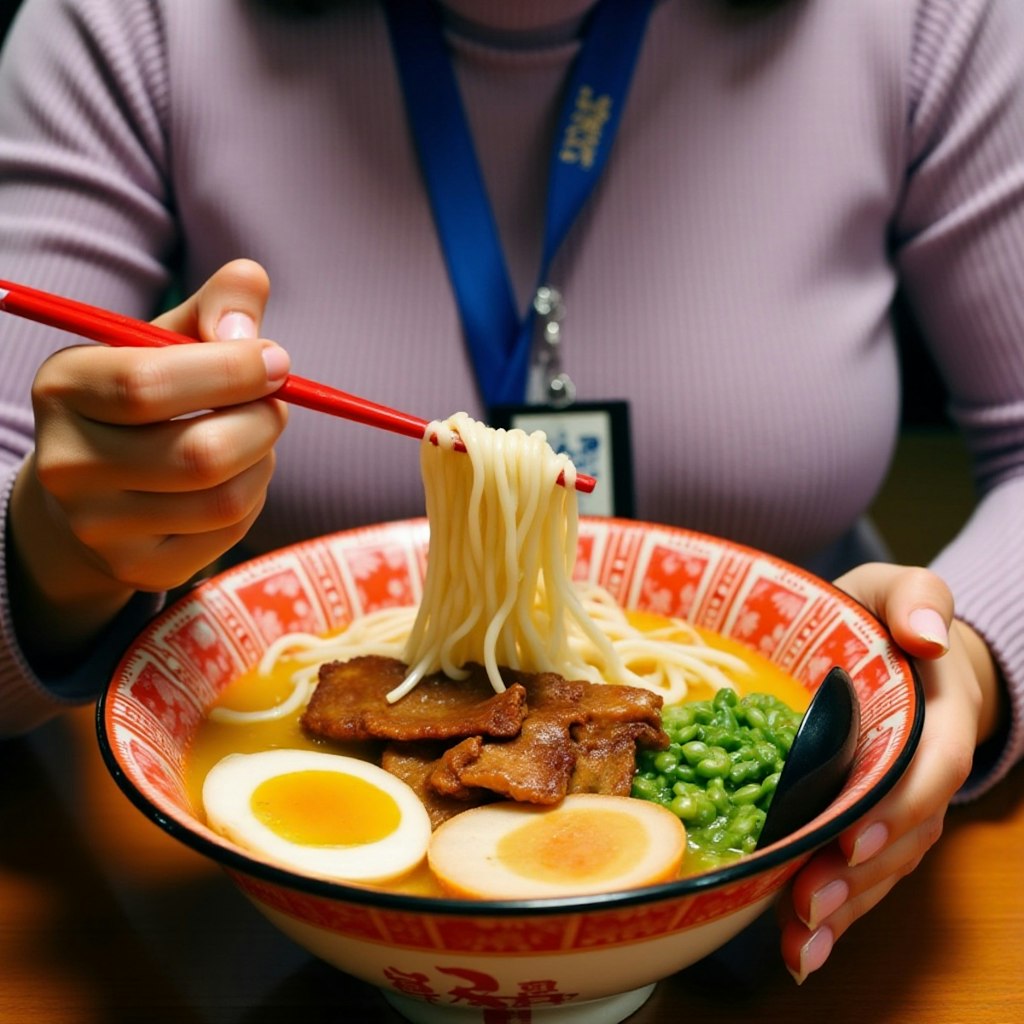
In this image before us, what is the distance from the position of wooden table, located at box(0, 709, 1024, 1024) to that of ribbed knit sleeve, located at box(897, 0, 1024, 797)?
776mm

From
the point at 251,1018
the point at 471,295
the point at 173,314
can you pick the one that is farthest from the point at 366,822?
the point at 471,295

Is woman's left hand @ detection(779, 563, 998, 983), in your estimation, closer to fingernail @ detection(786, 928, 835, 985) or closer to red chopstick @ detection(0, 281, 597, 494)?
fingernail @ detection(786, 928, 835, 985)

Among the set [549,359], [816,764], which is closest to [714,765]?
[816,764]

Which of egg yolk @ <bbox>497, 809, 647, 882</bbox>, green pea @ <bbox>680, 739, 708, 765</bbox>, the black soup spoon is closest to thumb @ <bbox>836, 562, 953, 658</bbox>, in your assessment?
the black soup spoon

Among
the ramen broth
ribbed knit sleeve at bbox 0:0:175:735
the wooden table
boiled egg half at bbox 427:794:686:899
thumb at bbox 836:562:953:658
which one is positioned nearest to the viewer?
boiled egg half at bbox 427:794:686:899

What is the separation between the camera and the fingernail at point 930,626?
44.8 inches

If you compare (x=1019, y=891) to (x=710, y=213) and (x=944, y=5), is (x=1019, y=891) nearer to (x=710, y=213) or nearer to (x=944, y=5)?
(x=710, y=213)

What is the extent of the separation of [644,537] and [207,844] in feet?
3.05

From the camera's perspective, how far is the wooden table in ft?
3.41

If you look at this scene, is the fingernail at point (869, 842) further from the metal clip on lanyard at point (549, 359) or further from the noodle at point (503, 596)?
the metal clip on lanyard at point (549, 359)

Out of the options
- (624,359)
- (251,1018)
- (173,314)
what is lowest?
(251,1018)

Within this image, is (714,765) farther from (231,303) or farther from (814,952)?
(231,303)

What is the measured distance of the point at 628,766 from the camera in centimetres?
115

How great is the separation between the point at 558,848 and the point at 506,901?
24 centimetres
